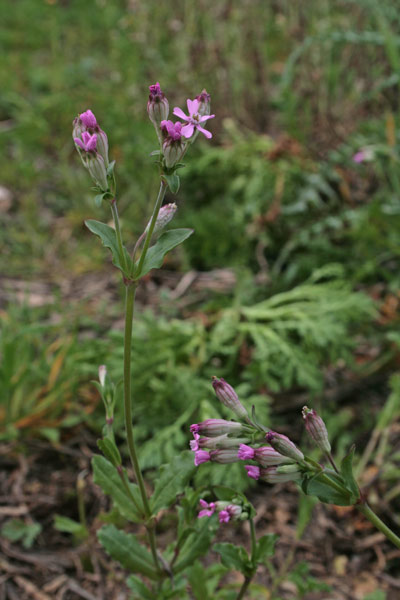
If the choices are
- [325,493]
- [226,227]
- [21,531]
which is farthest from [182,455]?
[226,227]

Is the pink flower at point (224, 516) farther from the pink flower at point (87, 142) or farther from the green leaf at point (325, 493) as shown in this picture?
the pink flower at point (87, 142)

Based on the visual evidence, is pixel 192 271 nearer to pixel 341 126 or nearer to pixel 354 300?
pixel 354 300

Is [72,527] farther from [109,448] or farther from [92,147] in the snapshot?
[92,147]

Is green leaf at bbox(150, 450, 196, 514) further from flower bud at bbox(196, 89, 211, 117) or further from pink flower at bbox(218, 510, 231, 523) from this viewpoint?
flower bud at bbox(196, 89, 211, 117)

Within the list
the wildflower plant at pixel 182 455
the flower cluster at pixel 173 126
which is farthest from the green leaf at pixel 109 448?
the flower cluster at pixel 173 126

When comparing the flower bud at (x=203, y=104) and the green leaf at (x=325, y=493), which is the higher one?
the flower bud at (x=203, y=104)

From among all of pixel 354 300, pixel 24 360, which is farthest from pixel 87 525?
pixel 354 300
